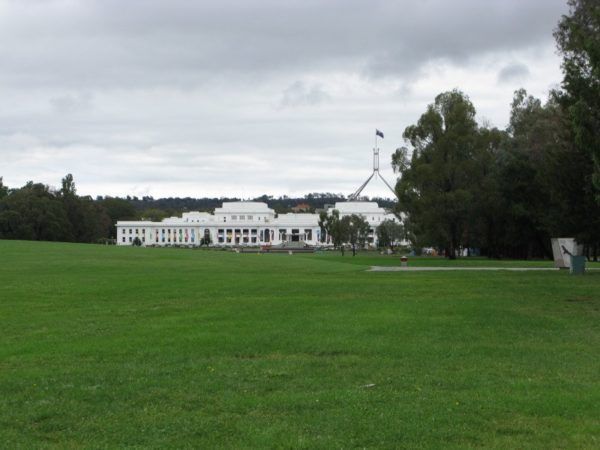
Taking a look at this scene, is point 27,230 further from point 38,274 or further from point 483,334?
point 483,334

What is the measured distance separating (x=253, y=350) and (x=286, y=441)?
502cm

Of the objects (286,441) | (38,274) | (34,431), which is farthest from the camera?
(38,274)

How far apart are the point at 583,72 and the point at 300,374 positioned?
18.0m

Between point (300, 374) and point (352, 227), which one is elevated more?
point (352, 227)

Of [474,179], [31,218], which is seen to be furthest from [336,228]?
[31,218]

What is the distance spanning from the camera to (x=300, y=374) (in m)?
9.73

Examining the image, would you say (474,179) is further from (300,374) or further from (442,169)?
(300,374)

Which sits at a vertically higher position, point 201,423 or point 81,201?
point 81,201

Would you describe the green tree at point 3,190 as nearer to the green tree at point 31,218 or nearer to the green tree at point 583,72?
the green tree at point 31,218

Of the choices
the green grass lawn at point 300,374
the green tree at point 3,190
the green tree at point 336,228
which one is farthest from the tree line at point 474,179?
the green tree at point 3,190

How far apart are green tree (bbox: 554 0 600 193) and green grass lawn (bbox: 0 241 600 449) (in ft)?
17.5

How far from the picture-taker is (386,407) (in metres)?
7.88

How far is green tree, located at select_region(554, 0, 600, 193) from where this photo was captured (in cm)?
2069

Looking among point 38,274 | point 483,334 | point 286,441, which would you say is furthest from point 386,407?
point 38,274
